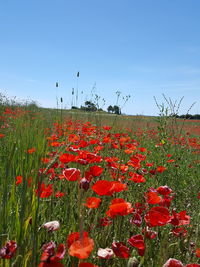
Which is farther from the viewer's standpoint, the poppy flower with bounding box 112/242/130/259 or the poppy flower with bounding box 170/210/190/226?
the poppy flower with bounding box 170/210/190/226

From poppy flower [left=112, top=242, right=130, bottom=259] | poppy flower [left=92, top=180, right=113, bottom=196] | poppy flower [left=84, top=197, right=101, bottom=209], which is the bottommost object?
poppy flower [left=112, top=242, right=130, bottom=259]

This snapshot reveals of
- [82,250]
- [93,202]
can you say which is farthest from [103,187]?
[82,250]

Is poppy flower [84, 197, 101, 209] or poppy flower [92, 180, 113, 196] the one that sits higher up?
poppy flower [92, 180, 113, 196]

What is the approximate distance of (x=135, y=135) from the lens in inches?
231

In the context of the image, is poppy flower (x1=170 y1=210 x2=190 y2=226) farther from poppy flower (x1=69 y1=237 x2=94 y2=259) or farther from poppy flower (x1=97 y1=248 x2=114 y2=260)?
poppy flower (x1=69 y1=237 x2=94 y2=259)

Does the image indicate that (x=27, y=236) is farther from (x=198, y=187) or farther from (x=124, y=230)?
(x=198, y=187)

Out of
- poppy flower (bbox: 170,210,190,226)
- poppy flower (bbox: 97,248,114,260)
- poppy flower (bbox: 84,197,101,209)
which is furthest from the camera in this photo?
poppy flower (bbox: 170,210,190,226)

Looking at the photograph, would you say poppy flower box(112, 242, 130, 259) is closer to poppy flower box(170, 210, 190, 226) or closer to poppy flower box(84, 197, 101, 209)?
poppy flower box(84, 197, 101, 209)

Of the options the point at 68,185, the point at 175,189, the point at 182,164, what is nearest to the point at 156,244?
the point at 68,185

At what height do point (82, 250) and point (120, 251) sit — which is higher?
point (82, 250)

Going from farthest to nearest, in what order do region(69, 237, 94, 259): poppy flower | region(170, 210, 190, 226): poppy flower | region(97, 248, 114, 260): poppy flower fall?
1. region(170, 210, 190, 226): poppy flower
2. region(97, 248, 114, 260): poppy flower
3. region(69, 237, 94, 259): poppy flower

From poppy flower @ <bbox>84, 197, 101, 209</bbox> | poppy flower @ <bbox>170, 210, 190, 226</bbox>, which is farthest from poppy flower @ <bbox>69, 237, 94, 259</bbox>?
poppy flower @ <bbox>170, 210, 190, 226</bbox>

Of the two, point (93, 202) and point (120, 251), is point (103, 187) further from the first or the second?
point (120, 251)

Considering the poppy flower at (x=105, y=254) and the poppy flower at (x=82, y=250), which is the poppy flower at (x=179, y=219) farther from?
the poppy flower at (x=82, y=250)
